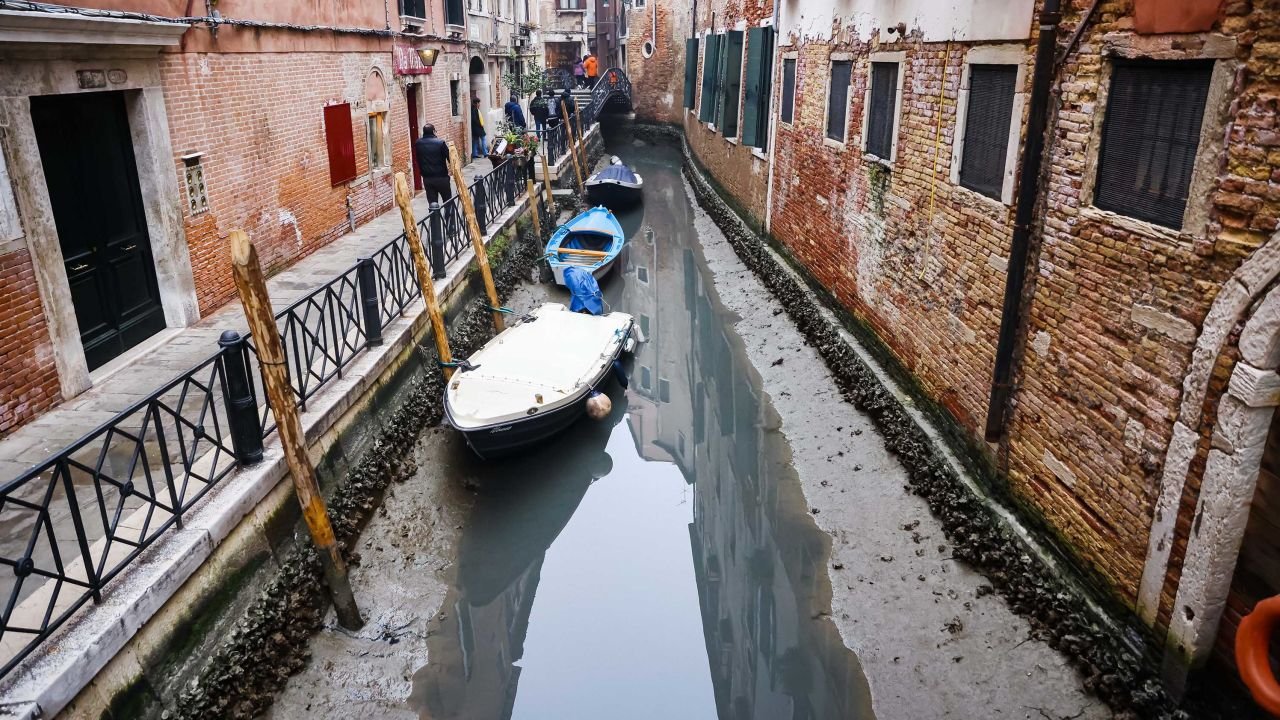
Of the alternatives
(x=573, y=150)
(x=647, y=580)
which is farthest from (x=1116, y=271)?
(x=573, y=150)

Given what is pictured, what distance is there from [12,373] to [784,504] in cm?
533

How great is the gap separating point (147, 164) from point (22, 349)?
85.4 inches

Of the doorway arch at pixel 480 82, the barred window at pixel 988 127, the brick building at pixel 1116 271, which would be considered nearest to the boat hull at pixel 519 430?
the brick building at pixel 1116 271

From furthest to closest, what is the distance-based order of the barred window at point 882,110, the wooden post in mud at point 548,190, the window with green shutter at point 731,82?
1. the wooden post in mud at point 548,190
2. the window with green shutter at point 731,82
3. the barred window at point 882,110

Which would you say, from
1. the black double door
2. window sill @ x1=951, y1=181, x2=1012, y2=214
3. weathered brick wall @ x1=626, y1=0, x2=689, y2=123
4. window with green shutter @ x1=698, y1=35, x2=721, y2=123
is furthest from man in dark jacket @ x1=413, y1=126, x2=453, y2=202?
weathered brick wall @ x1=626, y1=0, x2=689, y2=123

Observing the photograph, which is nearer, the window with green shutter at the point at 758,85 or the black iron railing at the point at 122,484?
the black iron railing at the point at 122,484

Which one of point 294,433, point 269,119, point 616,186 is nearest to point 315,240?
point 269,119

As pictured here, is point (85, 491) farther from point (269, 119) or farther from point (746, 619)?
point (269, 119)

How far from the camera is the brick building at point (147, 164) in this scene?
531 centimetres

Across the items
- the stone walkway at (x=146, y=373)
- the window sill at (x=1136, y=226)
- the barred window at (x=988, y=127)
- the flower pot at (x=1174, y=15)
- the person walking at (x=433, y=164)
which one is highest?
the flower pot at (x=1174, y=15)

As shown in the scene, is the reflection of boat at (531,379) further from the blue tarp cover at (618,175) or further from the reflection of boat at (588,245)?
the blue tarp cover at (618,175)

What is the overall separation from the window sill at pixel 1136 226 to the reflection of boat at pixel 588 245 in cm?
814

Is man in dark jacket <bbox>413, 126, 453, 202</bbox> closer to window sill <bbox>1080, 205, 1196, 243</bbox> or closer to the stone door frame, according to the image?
window sill <bbox>1080, 205, 1196, 243</bbox>

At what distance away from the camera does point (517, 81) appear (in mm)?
22516
